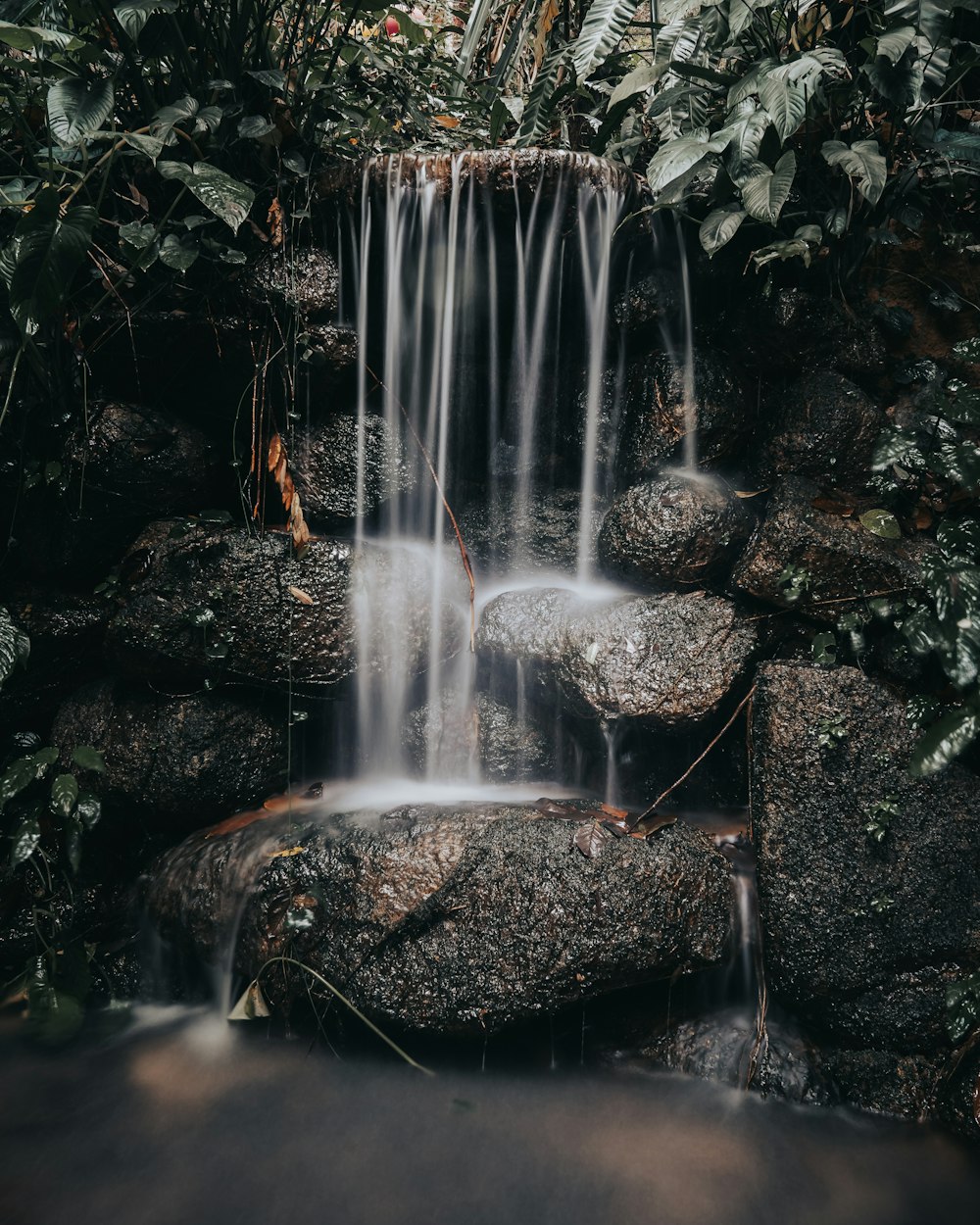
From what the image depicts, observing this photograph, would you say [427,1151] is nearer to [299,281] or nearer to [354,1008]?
[354,1008]

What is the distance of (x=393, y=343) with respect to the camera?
3.69 m

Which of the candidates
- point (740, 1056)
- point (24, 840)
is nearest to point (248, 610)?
point (24, 840)

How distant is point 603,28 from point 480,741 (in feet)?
10.3

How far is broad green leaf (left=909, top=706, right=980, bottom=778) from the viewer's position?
2025mm

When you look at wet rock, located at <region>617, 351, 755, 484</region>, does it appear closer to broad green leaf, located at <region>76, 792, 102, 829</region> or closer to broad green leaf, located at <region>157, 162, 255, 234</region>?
broad green leaf, located at <region>157, 162, 255, 234</region>

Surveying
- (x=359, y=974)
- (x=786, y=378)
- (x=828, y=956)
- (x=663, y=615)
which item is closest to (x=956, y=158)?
(x=786, y=378)

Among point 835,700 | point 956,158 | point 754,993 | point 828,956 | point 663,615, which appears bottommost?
point 754,993

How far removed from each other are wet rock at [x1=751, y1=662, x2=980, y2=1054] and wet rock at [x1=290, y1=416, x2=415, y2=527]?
7.29 feet

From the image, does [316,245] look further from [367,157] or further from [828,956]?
[828,956]

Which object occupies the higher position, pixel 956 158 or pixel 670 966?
pixel 956 158

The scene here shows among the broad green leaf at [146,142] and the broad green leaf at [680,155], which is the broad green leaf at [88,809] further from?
the broad green leaf at [680,155]

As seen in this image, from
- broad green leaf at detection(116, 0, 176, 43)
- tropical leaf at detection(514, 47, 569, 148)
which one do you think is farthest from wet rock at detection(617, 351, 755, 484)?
broad green leaf at detection(116, 0, 176, 43)

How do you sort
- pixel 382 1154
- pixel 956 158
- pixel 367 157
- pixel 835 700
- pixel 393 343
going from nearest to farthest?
pixel 382 1154
pixel 835 700
pixel 956 158
pixel 367 157
pixel 393 343

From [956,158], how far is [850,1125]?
3.70 metres
